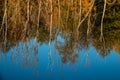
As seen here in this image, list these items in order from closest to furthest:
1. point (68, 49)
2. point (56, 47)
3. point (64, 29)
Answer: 1. point (56, 47)
2. point (68, 49)
3. point (64, 29)

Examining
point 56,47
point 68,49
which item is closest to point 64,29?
point 68,49

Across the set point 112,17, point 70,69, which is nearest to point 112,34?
point 112,17

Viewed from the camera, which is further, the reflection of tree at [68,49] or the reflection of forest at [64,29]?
the reflection of forest at [64,29]

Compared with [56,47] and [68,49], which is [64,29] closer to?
[68,49]

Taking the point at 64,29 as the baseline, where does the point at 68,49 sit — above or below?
below

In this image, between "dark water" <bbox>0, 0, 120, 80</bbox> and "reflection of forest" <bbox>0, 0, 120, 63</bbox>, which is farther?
"reflection of forest" <bbox>0, 0, 120, 63</bbox>

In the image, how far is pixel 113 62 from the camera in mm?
5297

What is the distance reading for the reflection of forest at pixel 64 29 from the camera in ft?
15.9

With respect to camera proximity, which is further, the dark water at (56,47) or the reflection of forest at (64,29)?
the reflection of forest at (64,29)

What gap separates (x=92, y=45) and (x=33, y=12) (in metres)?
1.49

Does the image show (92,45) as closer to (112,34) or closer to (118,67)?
(118,67)

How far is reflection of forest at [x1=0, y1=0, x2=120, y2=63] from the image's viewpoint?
4839 mm

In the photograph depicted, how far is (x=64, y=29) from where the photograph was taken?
20.0 feet

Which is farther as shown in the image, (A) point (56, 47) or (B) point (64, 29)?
(B) point (64, 29)
